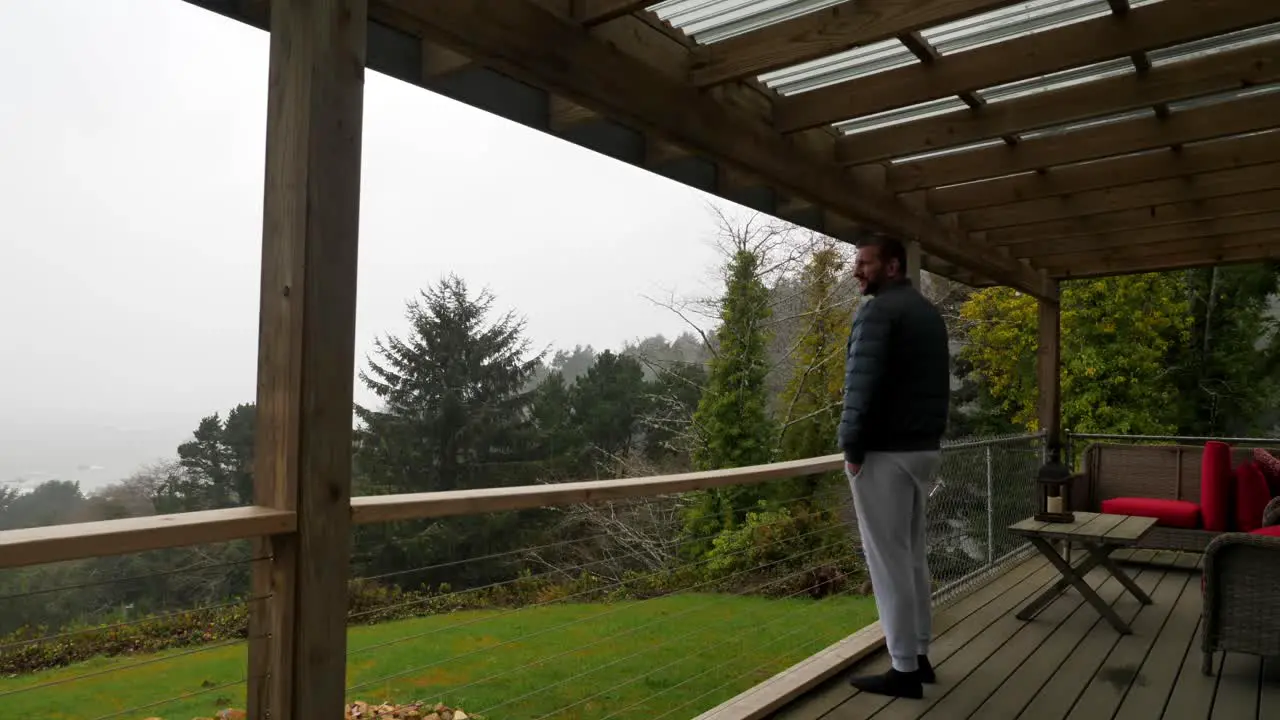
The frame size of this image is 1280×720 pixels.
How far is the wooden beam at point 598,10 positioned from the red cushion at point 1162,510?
4306 millimetres

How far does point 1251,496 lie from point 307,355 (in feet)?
17.3

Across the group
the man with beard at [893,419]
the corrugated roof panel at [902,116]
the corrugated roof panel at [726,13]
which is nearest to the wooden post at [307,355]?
the corrugated roof panel at [726,13]

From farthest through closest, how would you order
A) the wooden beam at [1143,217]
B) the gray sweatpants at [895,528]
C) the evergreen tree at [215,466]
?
the evergreen tree at [215,466], the wooden beam at [1143,217], the gray sweatpants at [895,528]

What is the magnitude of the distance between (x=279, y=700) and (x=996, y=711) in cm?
227

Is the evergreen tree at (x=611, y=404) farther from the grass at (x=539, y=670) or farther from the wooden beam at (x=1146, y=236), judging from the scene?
the wooden beam at (x=1146, y=236)

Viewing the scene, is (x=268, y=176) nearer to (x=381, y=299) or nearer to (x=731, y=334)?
(x=731, y=334)

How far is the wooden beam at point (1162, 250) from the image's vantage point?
536cm

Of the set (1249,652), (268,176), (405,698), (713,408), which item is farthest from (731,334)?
(268,176)

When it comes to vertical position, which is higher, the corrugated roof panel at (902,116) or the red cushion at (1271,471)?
the corrugated roof panel at (902,116)

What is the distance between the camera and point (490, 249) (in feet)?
93.9

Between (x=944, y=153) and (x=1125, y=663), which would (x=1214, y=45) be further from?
(x=1125, y=663)

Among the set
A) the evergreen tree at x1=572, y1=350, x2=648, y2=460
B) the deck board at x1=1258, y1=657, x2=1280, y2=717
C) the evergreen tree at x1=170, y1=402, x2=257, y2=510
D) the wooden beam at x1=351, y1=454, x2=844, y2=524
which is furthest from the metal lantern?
the evergreen tree at x1=572, y1=350, x2=648, y2=460

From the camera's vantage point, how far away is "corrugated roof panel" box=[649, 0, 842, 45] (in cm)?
259

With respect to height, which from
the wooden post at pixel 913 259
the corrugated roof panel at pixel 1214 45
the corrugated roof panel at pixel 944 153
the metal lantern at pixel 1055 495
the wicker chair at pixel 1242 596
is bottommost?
the wicker chair at pixel 1242 596
